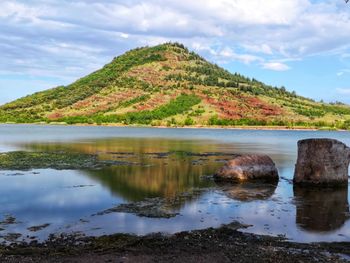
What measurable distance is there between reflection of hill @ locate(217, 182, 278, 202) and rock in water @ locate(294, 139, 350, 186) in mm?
2221

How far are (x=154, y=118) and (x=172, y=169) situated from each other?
133931mm

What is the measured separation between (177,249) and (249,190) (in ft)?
41.4

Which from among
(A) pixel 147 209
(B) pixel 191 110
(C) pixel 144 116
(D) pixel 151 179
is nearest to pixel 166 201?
(A) pixel 147 209

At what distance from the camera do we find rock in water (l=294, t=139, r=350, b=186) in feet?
89.4

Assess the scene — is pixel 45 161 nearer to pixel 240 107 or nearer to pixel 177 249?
pixel 177 249

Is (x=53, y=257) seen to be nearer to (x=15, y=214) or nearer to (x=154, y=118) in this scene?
(x=15, y=214)

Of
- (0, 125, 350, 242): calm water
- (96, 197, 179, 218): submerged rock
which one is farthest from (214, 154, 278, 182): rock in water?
(96, 197, 179, 218): submerged rock

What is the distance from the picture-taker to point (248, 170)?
97.8 ft

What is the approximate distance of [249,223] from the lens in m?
18.7

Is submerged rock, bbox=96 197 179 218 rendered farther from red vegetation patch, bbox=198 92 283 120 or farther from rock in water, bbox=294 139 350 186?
red vegetation patch, bbox=198 92 283 120

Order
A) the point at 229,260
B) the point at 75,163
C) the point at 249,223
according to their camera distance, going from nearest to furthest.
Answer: the point at 229,260, the point at 249,223, the point at 75,163

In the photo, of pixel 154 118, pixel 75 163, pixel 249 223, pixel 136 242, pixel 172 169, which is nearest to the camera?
pixel 136 242

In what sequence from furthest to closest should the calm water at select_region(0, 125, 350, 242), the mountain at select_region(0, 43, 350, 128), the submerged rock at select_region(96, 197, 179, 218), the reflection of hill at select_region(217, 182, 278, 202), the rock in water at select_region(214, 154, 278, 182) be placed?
1. the mountain at select_region(0, 43, 350, 128)
2. the rock in water at select_region(214, 154, 278, 182)
3. the reflection of hill at select_region(217, 182, 278, 202)
4. the submerged rock at select_region(96, 197, 179, 218)
5. the calm water at select_region(0, 125, 350, 242)

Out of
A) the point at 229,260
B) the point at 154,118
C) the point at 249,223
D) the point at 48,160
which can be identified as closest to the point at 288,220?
the point at 249,223
